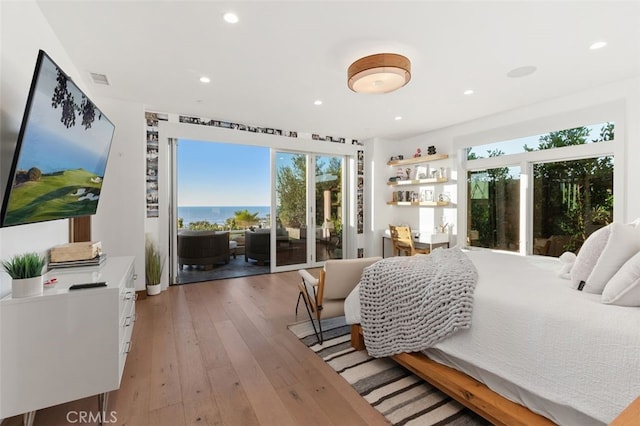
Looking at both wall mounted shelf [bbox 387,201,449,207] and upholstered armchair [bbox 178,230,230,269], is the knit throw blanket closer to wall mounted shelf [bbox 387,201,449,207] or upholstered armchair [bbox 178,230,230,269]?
wall mounted shelf [bbox 387,201,449,207]

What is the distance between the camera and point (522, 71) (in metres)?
3.00

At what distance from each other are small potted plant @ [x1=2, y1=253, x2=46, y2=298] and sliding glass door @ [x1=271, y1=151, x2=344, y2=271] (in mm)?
3823

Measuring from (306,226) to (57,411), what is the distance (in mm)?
4299

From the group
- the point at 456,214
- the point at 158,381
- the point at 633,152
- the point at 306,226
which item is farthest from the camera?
the point at 306,226

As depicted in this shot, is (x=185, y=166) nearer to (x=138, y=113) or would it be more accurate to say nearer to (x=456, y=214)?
(x=138, y=113)

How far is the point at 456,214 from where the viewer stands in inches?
200

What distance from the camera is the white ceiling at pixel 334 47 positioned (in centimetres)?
207

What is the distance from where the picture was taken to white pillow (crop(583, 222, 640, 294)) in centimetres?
154

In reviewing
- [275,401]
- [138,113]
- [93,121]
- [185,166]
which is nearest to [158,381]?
[275,401]

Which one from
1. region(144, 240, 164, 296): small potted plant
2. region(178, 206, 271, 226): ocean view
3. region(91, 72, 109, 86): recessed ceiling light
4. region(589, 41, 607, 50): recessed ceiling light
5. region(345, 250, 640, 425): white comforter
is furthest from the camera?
region(178, 206, 271, 226): ocean view

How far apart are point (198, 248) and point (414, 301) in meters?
4.49

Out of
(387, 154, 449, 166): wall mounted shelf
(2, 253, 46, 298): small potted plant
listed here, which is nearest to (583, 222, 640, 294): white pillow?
(2, 253, 46, 298): small potted plant

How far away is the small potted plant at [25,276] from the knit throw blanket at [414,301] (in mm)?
1991

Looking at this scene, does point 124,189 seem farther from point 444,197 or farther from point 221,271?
point 444,197
